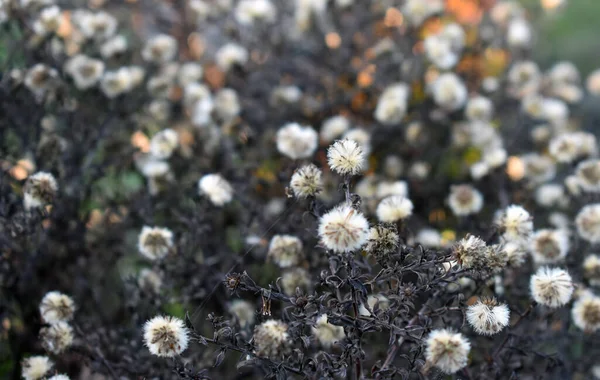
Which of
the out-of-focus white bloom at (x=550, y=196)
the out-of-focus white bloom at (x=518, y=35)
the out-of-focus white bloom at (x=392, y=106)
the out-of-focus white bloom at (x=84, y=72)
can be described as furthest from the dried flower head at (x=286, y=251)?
the out-of-focus white bloom at (x=518, y=35)

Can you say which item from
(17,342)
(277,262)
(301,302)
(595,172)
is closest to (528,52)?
(595,172)

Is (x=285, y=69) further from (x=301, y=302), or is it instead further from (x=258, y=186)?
(x=301, y=302)

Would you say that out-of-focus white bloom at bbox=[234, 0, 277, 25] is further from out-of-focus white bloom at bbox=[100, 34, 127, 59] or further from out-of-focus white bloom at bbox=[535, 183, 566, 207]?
out-of-focus white bloom at bbox=[535, 183, 566, 207]

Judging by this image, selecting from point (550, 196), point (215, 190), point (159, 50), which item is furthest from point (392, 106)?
point (159, 50)

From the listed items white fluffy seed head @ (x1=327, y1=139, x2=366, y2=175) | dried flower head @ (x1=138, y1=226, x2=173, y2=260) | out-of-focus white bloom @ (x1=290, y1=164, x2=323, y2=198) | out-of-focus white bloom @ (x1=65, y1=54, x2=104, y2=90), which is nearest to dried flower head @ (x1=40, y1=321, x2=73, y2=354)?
dried flower head @ (x1=138, y1=226, x2=173, y2=260)

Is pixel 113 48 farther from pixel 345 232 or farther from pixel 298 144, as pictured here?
pixel 345 232

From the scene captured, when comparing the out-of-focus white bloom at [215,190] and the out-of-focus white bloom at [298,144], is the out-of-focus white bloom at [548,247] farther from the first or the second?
the out-of-focus white bloom at [215,190]
